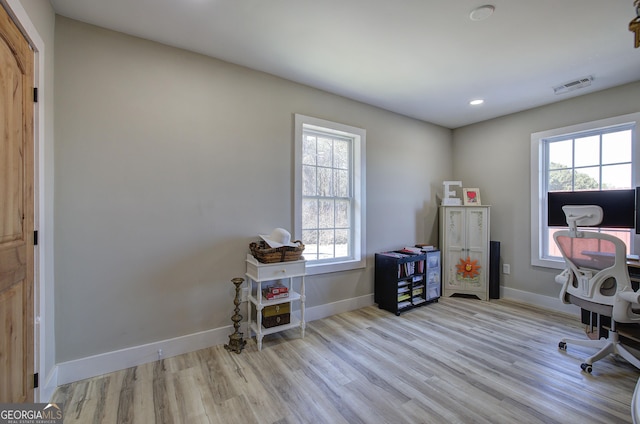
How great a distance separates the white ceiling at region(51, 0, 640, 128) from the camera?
6.20 feet

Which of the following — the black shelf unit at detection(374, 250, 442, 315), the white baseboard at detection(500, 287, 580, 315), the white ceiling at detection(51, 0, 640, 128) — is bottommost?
the white baseboard at detection(500, 287, 580, 315)

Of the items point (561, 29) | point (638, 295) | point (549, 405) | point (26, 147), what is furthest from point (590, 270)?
point (26, 147)

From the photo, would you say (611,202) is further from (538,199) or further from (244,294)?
(244,294)

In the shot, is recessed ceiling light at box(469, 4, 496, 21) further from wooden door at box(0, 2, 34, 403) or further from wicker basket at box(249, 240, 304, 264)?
wooden door at box(0, 2, 34, 403)

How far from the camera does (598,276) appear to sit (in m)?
2.13

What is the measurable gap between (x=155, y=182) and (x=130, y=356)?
1.41 metres

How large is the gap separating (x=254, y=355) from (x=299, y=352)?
0.39 meters

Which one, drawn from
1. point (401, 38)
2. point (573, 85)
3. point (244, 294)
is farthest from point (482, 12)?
point (244, 294)

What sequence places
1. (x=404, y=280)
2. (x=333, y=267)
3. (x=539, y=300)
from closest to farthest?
(x=333, y=267)
(x=404, y=280)
(x=539, y=300)

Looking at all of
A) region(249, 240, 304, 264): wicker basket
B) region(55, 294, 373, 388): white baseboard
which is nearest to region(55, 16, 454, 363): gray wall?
region(55, 294, 373, 388): white baseboard

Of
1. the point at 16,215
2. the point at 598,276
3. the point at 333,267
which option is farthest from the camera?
the point at 333,267

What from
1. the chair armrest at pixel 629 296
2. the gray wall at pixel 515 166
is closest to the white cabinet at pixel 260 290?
the chair armrest at pixel 629 296

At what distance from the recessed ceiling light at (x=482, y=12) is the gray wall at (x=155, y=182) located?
1676mm

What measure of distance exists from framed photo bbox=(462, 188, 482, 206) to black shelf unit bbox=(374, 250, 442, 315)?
1.04 metres
